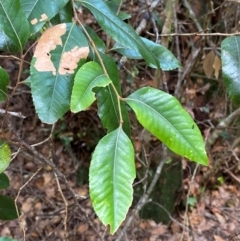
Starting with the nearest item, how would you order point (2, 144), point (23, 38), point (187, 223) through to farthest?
point (23, 38) < point (2, 144) < point (187, 223)

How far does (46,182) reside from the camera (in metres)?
2.78

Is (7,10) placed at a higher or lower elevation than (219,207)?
higher

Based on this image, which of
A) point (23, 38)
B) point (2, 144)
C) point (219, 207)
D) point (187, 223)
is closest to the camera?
point (23, 38)

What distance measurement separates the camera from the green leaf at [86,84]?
0.59 meters

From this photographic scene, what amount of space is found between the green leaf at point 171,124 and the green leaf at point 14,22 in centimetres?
26

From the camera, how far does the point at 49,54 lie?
0.69 m

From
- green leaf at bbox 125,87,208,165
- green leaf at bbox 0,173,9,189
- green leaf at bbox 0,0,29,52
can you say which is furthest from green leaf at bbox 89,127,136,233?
green leaf at bbox 0,173,9,189

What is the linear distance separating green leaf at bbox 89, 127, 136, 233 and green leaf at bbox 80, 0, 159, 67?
8.5 inches

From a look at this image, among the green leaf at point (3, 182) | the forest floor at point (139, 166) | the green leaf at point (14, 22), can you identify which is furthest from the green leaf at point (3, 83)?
the forest floor at point (139, 166)

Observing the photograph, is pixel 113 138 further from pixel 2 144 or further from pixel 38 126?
pixel 38 126

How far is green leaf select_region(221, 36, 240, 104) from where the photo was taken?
30.6 inches

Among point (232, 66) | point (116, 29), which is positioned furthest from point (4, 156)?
point (232, 66)

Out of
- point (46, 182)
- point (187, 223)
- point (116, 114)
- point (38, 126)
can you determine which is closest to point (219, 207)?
point (187, 223)

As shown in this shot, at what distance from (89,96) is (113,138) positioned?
3.6 inches
